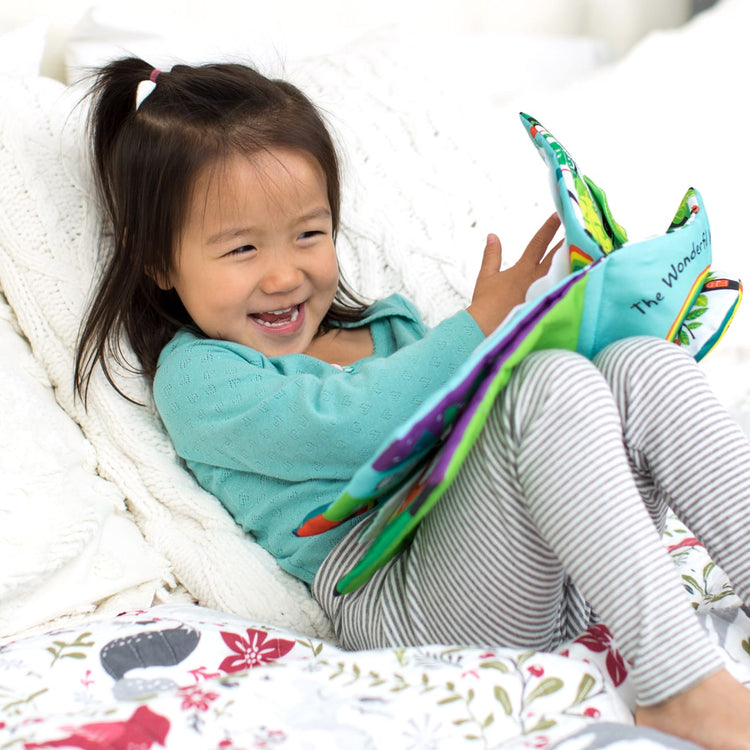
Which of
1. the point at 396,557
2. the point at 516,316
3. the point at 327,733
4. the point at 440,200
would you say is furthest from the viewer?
the point at 440,200

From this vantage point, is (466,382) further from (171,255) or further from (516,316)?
(171,255)

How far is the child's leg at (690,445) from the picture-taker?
740mm

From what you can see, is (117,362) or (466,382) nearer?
(466,382)

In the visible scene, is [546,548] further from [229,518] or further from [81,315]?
[81,315]

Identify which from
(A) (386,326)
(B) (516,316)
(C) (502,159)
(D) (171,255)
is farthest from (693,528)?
(C) (502,159)

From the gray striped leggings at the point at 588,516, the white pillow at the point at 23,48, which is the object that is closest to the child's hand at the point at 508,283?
the gray striped leggings at the point at 588,516

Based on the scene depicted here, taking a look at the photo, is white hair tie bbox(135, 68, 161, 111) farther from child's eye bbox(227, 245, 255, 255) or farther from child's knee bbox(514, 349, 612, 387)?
child's knee bbox(514, 349, 612, 387)

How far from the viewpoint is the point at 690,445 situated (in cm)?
75

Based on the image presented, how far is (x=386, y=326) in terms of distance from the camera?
1159 mm

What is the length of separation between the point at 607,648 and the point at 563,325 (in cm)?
27

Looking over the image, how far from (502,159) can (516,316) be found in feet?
2.25

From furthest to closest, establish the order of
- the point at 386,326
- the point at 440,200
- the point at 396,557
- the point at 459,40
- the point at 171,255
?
the point at 459,40
the point at 440,200
the point at 386,326
the point at 171,255
the point at 396,557

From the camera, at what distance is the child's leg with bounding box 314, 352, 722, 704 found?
68 cm

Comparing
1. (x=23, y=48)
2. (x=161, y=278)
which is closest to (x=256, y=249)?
(x=161, y=278)
